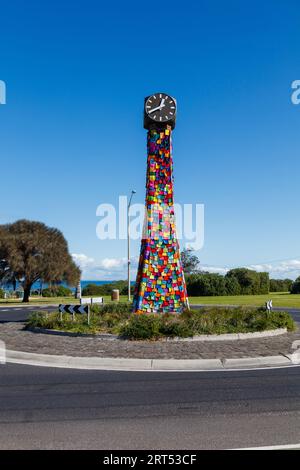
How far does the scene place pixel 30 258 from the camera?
135 ft

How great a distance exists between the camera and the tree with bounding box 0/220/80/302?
40750 millimetres

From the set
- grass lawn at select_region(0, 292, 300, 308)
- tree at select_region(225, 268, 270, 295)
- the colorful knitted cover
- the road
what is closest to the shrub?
the colorful knitted cover

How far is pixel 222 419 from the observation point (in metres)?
6.16

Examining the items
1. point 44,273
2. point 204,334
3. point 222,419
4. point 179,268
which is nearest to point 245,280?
point 44,273

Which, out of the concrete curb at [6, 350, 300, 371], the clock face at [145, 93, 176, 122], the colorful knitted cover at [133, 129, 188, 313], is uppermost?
the clock face at [145, 93, 176, 122]

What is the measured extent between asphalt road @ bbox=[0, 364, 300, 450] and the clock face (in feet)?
42.2

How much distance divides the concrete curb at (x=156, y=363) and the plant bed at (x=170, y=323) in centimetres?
308

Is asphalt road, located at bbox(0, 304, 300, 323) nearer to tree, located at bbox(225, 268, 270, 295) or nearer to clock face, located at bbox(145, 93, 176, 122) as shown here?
clock face, located at bbox(145, 93, 176, 122)

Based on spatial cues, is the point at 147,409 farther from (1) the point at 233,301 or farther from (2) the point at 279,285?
(2) the point at 279,285

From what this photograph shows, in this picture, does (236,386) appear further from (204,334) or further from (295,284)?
(295,284)

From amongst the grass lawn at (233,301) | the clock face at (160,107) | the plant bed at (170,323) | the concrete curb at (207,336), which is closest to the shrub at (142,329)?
the plant bed at (170,323)

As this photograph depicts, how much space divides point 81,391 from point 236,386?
3.04m

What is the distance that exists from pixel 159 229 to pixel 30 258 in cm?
→ 2573

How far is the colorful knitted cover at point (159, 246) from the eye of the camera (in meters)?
18.2
